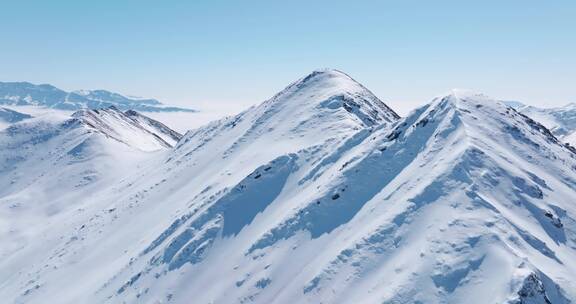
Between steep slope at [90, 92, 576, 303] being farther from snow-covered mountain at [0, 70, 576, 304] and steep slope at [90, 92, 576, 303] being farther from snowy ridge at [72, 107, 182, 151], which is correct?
Result: snowy ridge at [72, 107, 182, 151]

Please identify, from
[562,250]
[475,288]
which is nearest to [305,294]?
[475,288]

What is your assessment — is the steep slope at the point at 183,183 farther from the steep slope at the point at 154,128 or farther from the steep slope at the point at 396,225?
the steep slope at the point at 154,128

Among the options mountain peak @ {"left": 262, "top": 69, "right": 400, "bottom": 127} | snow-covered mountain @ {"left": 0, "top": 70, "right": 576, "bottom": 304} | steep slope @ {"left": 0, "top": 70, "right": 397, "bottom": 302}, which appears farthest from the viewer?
mountain peak @ {"left": 262, "top": 69, "right": 400, "bottom": 127}

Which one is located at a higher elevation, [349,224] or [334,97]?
[334,97]

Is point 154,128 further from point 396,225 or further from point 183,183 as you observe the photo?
point 396,225

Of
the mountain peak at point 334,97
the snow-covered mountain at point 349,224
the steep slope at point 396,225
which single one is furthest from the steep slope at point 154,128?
the steep slope at point 396,225

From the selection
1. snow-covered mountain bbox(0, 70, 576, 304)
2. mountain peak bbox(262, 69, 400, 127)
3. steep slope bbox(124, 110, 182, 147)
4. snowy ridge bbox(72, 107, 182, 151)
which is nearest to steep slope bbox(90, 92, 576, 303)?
snow-covered mountain bbox(0, 70, 576, 304)

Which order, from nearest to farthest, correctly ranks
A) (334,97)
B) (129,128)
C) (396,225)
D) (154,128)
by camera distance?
(396,225) < (334,97) < (129,128) < (154,128)

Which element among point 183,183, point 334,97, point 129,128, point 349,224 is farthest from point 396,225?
point 129,128
